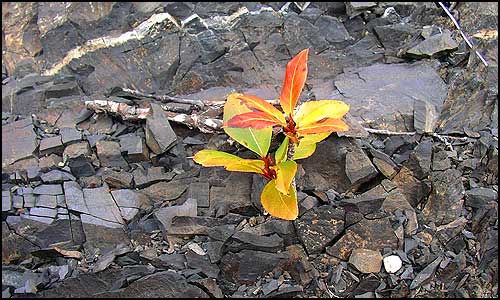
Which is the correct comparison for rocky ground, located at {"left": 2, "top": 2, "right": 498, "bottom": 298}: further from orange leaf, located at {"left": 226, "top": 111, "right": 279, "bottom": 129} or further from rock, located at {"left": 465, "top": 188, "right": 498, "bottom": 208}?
orange leaf, located at {"left": 226, "top": 111, "right": 279, "bottom": 129}

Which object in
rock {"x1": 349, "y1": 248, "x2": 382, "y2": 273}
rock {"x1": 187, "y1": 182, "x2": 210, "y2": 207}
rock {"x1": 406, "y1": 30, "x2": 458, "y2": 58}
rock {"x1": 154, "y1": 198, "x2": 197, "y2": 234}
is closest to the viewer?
rock {"x1": 349, "y1": 248, "x2": 382, "y2": 273}

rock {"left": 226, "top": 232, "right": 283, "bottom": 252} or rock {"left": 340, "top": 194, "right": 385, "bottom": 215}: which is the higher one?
rock {"left": 340, "top": 194, "right": 385, "bottom": 215}

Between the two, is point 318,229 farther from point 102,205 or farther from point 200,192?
point 102,205

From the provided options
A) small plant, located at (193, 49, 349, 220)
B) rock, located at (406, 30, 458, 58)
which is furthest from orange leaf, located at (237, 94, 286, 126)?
rock, located at (406, 30, 458, 58)

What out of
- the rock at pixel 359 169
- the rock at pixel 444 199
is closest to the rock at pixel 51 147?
the rock at pixel 359 169

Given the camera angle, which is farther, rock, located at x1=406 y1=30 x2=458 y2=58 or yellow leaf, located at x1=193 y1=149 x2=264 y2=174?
rock, located at x1=406 y1=30 x2=458 y2=58

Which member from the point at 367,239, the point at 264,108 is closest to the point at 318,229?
the point at 367,239
